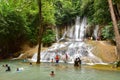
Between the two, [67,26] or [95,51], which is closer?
[95,51]

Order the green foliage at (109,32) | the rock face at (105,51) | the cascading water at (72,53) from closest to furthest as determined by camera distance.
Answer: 1. the rock face at (105,51)
2. the cascading water at (72,53)
3. the green foliage at (109,32)

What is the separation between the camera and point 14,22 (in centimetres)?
3894

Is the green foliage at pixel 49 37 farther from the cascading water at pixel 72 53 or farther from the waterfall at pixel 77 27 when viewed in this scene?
the cascading water at pixel 72 53

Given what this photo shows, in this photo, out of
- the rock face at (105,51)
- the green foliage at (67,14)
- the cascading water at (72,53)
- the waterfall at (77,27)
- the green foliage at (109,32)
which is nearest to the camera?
the rock face at (105,51)

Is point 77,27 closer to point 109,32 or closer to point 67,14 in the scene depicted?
point 67,14

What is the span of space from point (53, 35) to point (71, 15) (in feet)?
20.4

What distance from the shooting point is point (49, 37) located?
4278 centimetres

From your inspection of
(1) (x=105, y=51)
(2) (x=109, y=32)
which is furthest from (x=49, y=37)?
(1) (x=105, y=51)

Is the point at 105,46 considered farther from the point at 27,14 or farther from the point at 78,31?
the point at 27,14

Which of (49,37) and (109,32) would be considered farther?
(49,37)

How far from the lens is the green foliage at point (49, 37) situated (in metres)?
41.9

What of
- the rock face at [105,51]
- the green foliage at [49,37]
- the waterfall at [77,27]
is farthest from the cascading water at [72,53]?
the waterfall at [77,27]

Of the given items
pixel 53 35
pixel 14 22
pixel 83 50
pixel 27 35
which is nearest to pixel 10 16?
pixel 14 22

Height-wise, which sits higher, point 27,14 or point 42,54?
point 27,14
